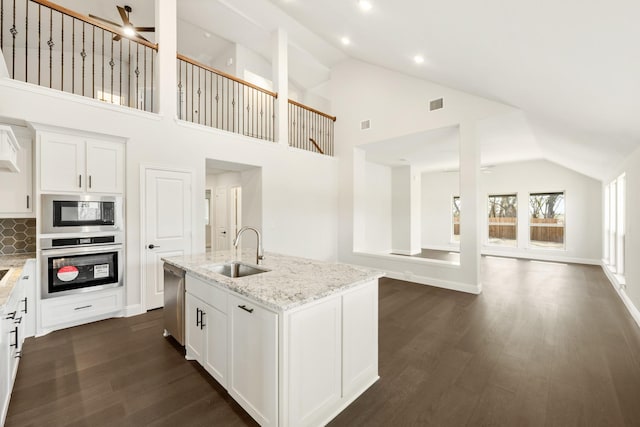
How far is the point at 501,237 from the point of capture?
339 inches

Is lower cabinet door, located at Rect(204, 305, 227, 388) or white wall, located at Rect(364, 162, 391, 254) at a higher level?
white wall, located at Rect(364, 162, 391, 254)

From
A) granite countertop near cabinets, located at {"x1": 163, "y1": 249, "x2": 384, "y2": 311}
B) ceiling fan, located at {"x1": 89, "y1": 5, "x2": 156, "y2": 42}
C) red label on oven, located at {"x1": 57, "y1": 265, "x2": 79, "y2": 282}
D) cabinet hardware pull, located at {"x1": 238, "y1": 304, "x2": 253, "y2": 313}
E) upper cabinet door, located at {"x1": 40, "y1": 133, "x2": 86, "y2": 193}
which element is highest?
ceiling fan, located at {"x1": 89, "y1": 5, "x2": 156, "y2": 42}

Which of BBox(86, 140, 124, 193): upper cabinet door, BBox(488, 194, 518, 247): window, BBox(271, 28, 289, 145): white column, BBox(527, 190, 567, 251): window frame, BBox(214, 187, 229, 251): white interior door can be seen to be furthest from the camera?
BBox(488, 194, 518, 247): window

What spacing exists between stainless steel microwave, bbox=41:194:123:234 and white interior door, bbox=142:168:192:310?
0.34m

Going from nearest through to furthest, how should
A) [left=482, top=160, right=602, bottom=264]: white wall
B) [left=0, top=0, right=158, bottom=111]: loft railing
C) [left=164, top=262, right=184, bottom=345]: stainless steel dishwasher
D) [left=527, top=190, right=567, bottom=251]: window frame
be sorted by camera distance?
[left=164, top=262, right=184, bottom=345]: stainless steel dishwasher, [left=0, top=0, right=158, bottom=111]: loft railing, [left=482, top=160, right=602, bottom=264]: white wall, [left=527, top=190, right=567, bottom=251]: window frame

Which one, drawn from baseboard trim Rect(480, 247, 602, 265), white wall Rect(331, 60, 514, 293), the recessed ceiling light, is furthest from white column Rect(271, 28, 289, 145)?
baseboard trim Rect(480, 247, 602, 265)

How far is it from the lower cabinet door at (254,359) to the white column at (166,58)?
10.9 ft

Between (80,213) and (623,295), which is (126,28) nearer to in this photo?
(80,213)

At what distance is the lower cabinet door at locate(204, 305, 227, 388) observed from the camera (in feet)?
6.27

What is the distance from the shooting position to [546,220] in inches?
307

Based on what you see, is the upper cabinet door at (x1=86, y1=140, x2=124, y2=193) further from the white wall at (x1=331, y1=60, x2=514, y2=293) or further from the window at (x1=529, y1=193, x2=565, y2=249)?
the window at (x1=529, y1=193, x2=565, y2=249)

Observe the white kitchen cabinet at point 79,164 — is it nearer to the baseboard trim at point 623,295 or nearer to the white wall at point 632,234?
the white wall at point 632,234

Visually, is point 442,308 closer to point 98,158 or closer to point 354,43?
point 354,43

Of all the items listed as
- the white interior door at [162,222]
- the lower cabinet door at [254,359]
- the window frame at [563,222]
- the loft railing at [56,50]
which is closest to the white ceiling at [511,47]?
the loft railing at [56,50]
